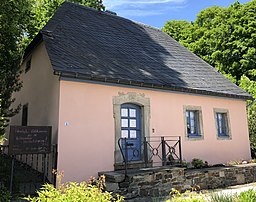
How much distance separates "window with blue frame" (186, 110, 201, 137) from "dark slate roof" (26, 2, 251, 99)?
98cm

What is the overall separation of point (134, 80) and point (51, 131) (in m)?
3.19

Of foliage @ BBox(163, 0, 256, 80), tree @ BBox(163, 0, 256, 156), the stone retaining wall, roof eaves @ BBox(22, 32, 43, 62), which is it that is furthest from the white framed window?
foliage @ BBox(163, 0, 256, 80)

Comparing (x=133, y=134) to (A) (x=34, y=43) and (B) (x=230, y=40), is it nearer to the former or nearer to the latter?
(A) (x=34, y=43)

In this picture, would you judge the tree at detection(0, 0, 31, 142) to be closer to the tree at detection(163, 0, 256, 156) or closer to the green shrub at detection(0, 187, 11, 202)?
the green shrub at detection(0, 187, 11, 202)

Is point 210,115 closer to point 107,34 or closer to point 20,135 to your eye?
point 107,34

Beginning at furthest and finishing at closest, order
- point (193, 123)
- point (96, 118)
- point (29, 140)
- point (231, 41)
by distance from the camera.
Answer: point (231, 41)
point (193, 123)
point (96, 118)
point (29, 140)

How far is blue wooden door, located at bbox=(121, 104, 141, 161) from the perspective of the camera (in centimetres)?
859

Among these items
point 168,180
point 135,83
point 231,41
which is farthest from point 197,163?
point 231,41

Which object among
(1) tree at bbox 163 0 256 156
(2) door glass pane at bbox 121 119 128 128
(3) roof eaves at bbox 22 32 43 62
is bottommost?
(2) door glass pane at bbox 121 119 128 128

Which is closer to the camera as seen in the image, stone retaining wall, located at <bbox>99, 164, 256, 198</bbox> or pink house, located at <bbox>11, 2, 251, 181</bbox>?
stone retaining wall, located at <bbox>99, 164, 256, 198</bbox>

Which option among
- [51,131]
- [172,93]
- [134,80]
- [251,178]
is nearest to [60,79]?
[51,131]

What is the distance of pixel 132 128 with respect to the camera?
345 inches

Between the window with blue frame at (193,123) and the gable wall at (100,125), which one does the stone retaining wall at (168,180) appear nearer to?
the gable wall at (100,125)

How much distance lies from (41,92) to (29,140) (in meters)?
2.94
